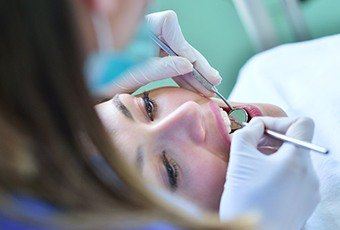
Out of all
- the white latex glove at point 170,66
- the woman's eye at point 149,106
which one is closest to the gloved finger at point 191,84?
the white latex glove at point 170,66

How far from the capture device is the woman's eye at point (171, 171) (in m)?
1.21

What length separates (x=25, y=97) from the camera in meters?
0.60

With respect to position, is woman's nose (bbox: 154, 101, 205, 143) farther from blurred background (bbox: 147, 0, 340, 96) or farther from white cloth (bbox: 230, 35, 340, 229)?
blurred background (bbox: 147, 0, 340, 96)

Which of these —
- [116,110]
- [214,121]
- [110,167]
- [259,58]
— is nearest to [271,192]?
[214,121]

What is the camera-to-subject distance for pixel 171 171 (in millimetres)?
1218

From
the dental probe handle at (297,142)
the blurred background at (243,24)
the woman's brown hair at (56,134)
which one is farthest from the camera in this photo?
the blurred background at (243,24)

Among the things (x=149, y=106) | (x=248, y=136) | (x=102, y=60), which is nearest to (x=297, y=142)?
(x=248, y=136)

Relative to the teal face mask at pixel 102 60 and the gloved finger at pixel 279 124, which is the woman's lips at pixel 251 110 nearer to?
the gloved finger at pixel 279 124

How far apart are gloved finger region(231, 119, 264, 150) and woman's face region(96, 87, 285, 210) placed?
7 centimetres

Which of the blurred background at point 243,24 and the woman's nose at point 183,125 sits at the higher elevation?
the woman's nose at point 183,125

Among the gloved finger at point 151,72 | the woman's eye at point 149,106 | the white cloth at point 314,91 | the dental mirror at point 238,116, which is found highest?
the gloved finger at point 151,72

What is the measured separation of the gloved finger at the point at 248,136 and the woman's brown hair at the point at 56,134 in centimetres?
53

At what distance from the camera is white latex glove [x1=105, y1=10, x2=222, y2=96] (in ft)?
4.73

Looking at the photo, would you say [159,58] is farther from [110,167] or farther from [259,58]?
[110,167]
